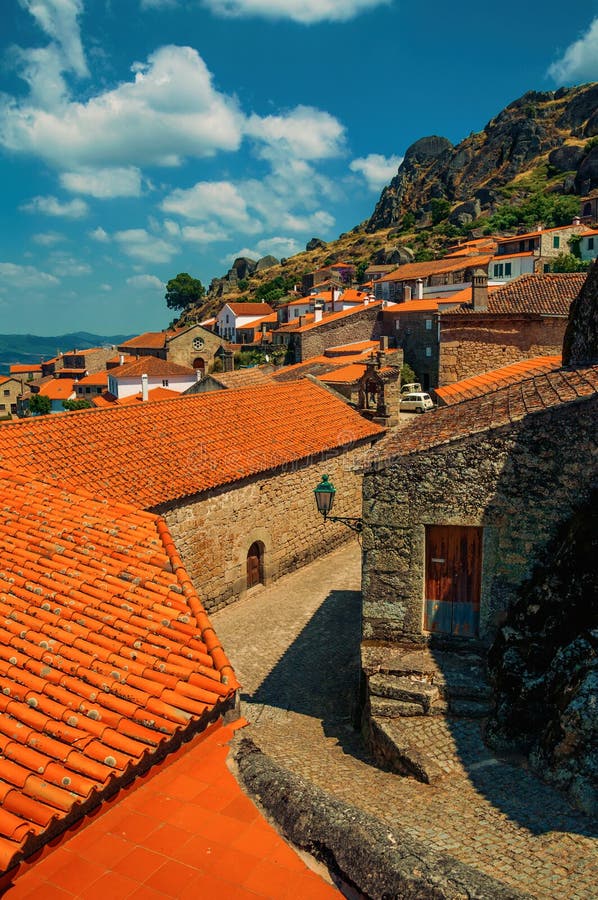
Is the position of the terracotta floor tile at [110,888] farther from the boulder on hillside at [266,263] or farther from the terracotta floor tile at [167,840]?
the boulder on hillside at [266,263]

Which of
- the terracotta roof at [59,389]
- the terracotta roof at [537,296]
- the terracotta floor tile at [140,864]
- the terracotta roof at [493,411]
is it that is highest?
the terracotta roof at [537,296]

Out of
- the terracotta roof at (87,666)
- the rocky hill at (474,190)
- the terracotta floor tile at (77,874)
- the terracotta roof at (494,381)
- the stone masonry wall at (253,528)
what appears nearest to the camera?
the terracotta floor tile at (77,874)

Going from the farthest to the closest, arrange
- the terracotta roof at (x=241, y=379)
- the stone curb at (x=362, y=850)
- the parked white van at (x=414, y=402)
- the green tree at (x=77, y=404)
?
the green tree at (x=77, y=404), the parked white van at (x=414, y=402), the terracotta roof at (x=241, y=379), the stone curb at (x=362, y=850)

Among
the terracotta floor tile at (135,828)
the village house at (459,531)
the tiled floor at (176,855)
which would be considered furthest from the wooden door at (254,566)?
the terracotta floor tile at (135,828)

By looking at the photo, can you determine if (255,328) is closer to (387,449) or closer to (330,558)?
(330,558)

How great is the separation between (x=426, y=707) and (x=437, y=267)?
192ft

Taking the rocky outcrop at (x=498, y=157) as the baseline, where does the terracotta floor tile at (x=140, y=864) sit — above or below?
below

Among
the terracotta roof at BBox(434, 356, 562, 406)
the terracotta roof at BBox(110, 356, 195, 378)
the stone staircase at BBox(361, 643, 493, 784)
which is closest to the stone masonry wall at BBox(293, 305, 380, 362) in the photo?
the terracotta roof at BBox(110, 356, 195, 378)

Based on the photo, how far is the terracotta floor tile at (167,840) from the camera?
3.72 m

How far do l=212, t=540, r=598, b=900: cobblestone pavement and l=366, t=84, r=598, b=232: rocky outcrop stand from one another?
83.5 meters

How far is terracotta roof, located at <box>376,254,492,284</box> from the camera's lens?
187 ft

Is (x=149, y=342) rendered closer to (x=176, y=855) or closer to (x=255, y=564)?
(x=255, y=564)

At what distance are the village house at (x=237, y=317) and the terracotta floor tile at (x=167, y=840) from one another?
7803cm

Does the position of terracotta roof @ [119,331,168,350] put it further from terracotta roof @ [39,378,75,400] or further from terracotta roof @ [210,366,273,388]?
terracotta roof @ [210,366,273,388]
